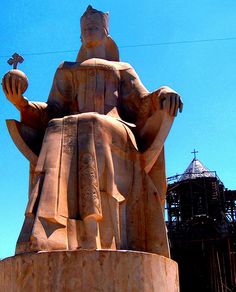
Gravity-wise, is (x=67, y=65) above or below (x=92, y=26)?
below

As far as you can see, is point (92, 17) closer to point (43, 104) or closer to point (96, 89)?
point (96, 89)

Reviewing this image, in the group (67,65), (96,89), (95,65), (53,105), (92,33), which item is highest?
A: (92,33)

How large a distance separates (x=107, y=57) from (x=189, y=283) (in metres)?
32.7

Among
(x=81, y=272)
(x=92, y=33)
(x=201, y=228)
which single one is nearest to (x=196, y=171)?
(x=201, y=228)

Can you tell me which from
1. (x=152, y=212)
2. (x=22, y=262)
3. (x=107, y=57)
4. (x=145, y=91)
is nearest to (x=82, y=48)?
(x=107, y=57)

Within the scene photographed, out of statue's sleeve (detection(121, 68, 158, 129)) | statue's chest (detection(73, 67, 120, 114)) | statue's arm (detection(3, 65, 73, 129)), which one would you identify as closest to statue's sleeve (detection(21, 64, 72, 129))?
statue's arm (detection(3, 65, 73, 129))

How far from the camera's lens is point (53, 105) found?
8.34 m

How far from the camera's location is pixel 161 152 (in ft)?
25.8

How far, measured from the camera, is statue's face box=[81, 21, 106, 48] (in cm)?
865

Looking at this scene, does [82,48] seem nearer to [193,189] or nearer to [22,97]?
[22,97]

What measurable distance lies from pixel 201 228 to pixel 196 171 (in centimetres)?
467

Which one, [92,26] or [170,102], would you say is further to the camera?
[92,26]

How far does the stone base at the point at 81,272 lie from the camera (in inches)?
226

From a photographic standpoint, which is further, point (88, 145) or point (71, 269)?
point (88, 145)
